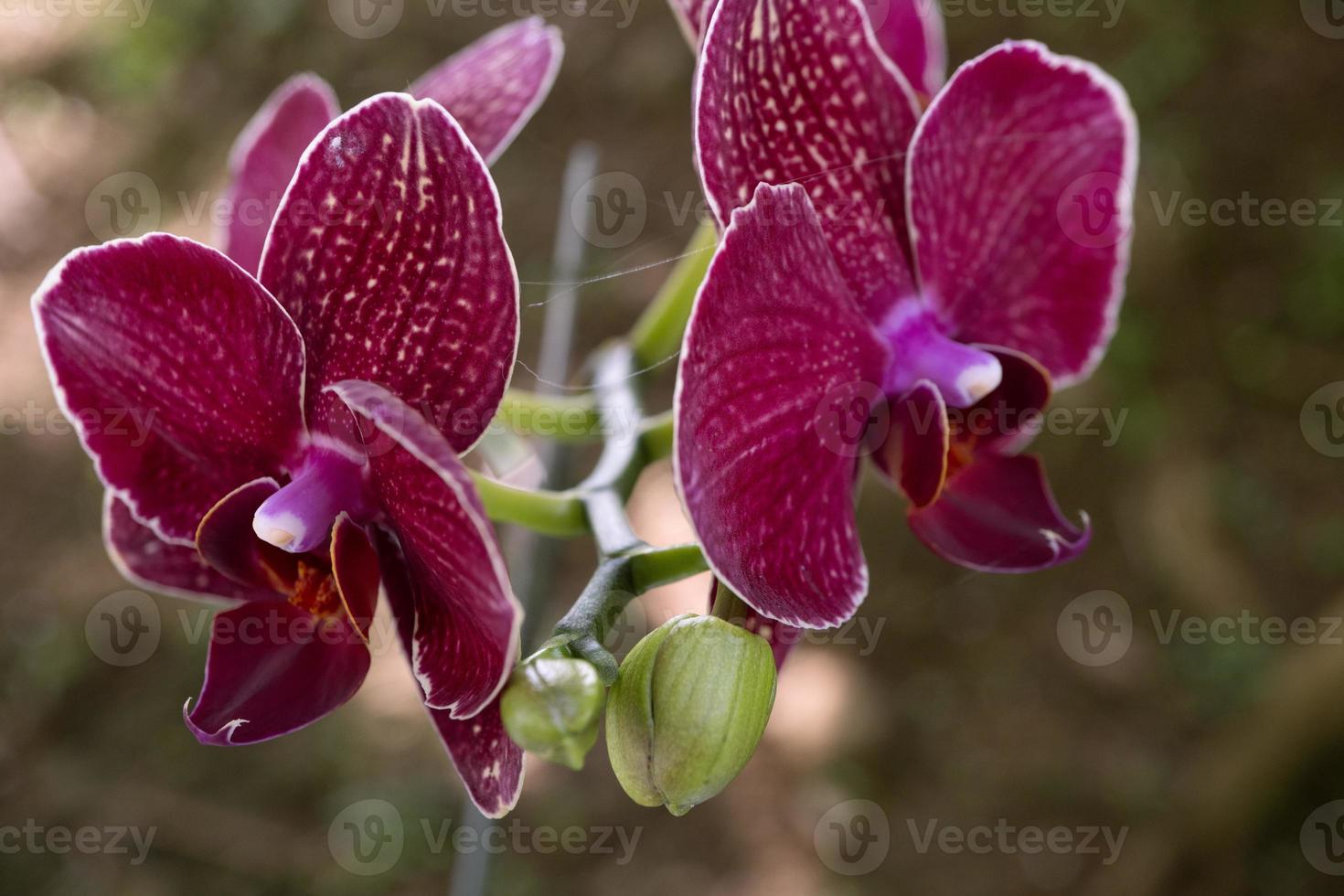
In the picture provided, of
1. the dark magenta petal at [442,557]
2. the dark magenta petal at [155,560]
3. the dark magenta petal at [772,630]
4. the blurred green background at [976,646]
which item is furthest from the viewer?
the blurred green background at [976,646]

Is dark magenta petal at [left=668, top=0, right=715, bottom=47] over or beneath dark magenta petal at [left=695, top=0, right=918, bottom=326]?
over

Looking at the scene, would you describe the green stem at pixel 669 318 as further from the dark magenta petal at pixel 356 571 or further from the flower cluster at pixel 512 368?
the dark magenta petal at pixel 356 571

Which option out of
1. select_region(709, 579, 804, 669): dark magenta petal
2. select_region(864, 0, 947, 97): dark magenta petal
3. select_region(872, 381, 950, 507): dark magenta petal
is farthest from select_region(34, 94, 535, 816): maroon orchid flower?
select_region(864, 0, 947, 97): dark magenta petal

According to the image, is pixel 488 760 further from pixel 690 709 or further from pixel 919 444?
pixel 919 444

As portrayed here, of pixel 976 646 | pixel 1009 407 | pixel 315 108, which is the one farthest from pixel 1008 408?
pixel 976 646

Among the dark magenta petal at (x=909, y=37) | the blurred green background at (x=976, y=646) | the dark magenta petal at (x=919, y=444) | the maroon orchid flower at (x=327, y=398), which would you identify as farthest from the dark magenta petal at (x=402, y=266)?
the blurred green background at (x=976, y=646)

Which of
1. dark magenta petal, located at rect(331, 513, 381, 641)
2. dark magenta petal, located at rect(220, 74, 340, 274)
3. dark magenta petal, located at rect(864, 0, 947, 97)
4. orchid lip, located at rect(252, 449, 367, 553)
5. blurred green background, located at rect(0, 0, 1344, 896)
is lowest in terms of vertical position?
blurred green background, located at rect(0, 0, 1344, 896)

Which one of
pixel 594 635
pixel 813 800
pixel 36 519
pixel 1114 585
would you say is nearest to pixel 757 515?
pixel 594 635

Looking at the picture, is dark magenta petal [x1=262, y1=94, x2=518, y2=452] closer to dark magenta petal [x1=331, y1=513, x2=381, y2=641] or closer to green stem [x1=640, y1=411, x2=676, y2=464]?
dark magenta petal [x1=331, y1=513, x2=381, y2=641]
